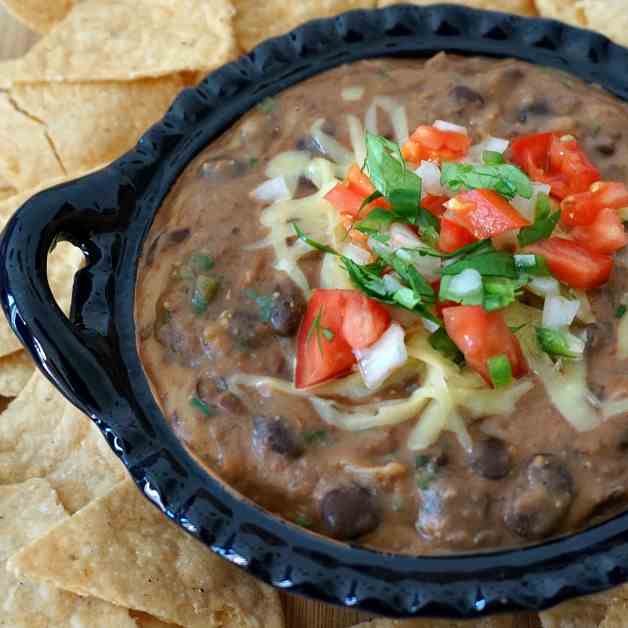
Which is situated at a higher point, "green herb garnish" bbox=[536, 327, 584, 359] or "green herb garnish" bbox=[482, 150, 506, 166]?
"green herb garnish" bbox=[482, 150, 506, 166]

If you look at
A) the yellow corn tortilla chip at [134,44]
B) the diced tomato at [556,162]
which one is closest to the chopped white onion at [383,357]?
the diced tomato at [556,162]

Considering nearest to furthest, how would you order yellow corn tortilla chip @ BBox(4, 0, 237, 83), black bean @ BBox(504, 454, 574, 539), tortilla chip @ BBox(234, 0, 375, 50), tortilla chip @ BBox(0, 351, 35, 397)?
black bean @ BBox(504, 454, 574, 539) → tortilla chip @ BBox(0, 351, 35, 397) → yellow corn tortilla chip @ BBox(4, 0, 237, 83) → tortilla chip @ BBox(234, 0, 375, 50)

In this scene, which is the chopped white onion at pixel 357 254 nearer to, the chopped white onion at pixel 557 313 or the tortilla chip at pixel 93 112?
the chopped white onion at pixel 557 313

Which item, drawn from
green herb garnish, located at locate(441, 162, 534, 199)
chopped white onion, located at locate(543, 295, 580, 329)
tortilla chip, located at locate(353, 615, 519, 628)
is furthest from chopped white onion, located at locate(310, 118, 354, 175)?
tortilla chip, located at locate(353, 615, 519, 628)

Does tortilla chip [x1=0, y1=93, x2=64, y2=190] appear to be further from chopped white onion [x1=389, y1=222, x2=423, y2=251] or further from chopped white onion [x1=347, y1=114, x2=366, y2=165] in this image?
chopped white onion [x1=389, y1=222, x2=423, y2=251]

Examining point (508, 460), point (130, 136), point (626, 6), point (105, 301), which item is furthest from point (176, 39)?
point (508, 460)

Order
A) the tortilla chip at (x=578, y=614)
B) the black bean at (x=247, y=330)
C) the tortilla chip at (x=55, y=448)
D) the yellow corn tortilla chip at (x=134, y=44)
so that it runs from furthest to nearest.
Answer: the yellow corn tortilla chip at (x=134, y=44)
the tortilla chip at (x=55, y=448)
the tortilla chip at (x=578, y=614)
the black bean at (x=247, y=330)

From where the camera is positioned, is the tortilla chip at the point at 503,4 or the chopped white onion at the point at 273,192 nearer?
the chopped white onion at the point at 273,192
